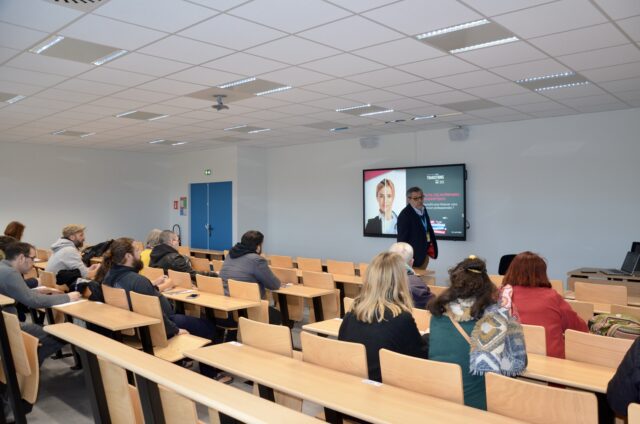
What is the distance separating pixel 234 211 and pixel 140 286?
732 centimetres

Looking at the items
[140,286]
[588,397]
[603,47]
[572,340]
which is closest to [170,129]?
[140,286]

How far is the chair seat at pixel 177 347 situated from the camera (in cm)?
360

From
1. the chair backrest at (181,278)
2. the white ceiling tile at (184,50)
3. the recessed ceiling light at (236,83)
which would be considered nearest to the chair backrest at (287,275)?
the chair backrest at (181,278)

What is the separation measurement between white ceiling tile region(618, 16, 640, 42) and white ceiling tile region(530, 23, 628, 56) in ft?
0.19

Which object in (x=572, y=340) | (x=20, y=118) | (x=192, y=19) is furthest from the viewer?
(x=20, y=118)

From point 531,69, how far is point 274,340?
4061mm

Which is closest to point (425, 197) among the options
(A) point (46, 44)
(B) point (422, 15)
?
(B) point (422, 15)

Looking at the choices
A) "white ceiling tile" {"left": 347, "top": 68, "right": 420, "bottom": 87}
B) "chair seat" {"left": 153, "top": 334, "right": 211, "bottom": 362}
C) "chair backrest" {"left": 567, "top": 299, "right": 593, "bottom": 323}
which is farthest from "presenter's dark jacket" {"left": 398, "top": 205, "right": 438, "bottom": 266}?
"chair seat" {"left": 153, "top": 334, "right": 211, "bottom": 362}

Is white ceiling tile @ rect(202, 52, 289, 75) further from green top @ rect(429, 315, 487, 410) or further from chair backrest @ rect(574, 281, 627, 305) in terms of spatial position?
chair backrest @ rect(574, 281, 627, 305)

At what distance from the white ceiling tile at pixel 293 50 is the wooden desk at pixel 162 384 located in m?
2.85

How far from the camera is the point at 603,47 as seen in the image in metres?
4.45

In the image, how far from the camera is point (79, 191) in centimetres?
1166

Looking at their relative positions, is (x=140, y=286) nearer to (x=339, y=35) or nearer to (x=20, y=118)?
(x=339, y=35)

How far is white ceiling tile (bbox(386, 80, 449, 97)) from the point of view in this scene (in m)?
5.78
